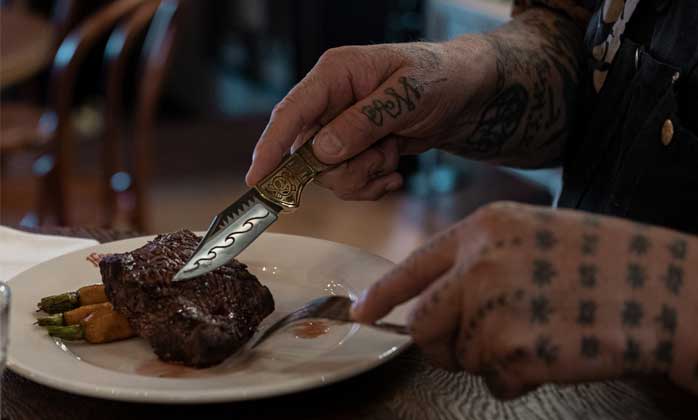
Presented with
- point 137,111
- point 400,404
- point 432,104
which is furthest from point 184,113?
point 400,404

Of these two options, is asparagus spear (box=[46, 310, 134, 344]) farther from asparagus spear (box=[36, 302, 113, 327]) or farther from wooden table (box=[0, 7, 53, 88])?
wooden table (box=[0, 7, 53, 88])

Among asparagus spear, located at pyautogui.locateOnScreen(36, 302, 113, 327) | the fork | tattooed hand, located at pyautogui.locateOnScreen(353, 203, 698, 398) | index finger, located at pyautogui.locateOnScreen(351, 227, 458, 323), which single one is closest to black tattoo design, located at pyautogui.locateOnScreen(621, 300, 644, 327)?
tattooed hand, located at pyautogui.locateOnScreen(353, 203, 698, 398)

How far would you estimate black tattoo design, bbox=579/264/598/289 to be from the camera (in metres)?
0.74

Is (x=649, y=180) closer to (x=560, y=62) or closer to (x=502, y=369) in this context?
(x=560, y=62)

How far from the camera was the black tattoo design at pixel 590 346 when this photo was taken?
2.40ft

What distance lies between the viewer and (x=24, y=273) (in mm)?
1069

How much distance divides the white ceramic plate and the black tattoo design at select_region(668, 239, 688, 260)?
10.4 inches

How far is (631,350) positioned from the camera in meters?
0.73

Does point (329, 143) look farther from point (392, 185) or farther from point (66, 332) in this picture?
point (66, 332)

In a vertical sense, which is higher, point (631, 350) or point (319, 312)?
point (631, 350)

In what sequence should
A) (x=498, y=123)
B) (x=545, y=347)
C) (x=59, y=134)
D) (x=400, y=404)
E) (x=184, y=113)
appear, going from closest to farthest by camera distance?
1. (x=545, y=347)
2. (x=400, y=404)
3. (x=498, y=123)
4. (x=59, y=134)
5. (x=184, y=113)

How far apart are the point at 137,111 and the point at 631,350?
2.33 meters

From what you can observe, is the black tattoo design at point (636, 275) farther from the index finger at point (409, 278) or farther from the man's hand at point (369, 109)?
the man's hand at point (369, 109)

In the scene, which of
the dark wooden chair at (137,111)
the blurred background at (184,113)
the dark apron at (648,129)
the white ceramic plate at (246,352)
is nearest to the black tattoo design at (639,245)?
the white ceramic plate at (246,352)
